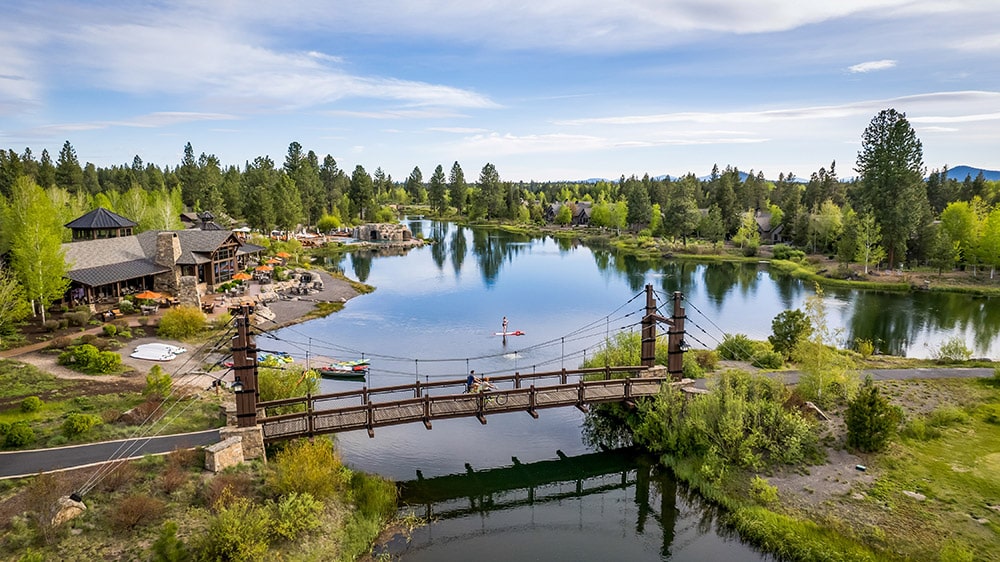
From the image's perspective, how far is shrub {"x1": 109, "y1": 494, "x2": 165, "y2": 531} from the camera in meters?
16.2

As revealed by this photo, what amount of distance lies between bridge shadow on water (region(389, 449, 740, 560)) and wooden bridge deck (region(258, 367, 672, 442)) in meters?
2.40

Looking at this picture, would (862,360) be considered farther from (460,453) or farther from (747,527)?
(460,453)

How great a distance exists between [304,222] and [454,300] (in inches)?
2706

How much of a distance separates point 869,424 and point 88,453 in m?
28.7

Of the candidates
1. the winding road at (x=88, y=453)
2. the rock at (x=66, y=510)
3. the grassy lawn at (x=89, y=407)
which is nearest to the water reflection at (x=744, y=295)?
the grassy lawn at (x=89, y=407)

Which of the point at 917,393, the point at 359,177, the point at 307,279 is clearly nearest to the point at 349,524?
the point at 917,393

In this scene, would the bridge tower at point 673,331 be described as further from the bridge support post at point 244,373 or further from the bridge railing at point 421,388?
the bridge support post at point 244,373

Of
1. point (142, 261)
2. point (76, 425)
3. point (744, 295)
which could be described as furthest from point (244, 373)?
point (744, 295)

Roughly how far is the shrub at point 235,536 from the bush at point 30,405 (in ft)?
43.5

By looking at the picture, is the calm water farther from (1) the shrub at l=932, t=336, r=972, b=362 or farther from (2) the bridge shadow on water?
(1) the shrub at l=932, t=336, r=972, b=362

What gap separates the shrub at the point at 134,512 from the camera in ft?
53.2

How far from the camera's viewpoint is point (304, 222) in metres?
118

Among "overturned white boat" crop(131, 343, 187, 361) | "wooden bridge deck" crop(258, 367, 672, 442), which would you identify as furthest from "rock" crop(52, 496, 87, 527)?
"overturned white boat" crop(131, 343, 187, 361)

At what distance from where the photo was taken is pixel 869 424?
74.9 feet
